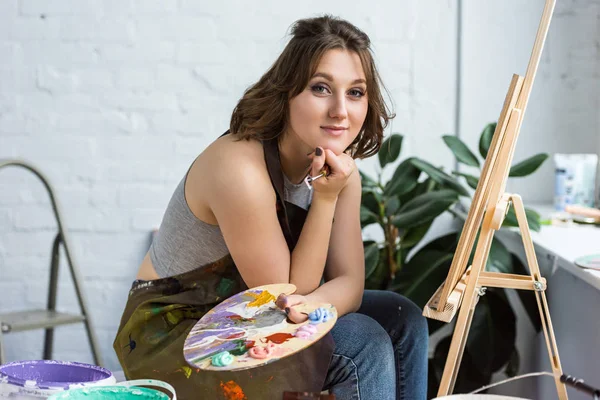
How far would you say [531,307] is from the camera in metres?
1.97

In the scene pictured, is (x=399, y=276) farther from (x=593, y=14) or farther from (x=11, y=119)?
(x=11, y=119)

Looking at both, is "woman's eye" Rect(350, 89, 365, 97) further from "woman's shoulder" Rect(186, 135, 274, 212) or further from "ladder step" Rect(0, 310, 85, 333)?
"ladder step" Rect(0, 310, 85, 333)

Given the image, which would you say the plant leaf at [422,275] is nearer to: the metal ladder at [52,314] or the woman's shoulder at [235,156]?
the woman's shoulder at [235,156]

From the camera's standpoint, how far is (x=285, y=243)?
139 centimetres

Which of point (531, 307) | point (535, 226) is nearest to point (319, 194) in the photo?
point (535, 226)

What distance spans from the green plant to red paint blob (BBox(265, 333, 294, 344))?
2.65 feet

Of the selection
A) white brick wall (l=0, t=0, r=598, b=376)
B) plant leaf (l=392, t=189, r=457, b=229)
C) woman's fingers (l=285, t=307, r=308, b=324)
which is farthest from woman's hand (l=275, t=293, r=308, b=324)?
white brick wall (l=0, t=0, r=598, b=376)

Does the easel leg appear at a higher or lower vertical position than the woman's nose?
lower

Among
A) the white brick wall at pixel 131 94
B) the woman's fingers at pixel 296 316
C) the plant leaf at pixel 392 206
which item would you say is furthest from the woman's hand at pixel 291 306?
the white brick wall at pixel 131 94

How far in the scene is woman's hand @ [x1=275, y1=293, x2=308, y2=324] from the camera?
113 centimetres

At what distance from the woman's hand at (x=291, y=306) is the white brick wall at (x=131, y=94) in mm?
1179

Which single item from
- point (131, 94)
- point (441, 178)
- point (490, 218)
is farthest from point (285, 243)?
point (131, 94)

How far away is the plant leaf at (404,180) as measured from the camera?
200 centimetres

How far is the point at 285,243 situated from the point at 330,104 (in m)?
0.26
